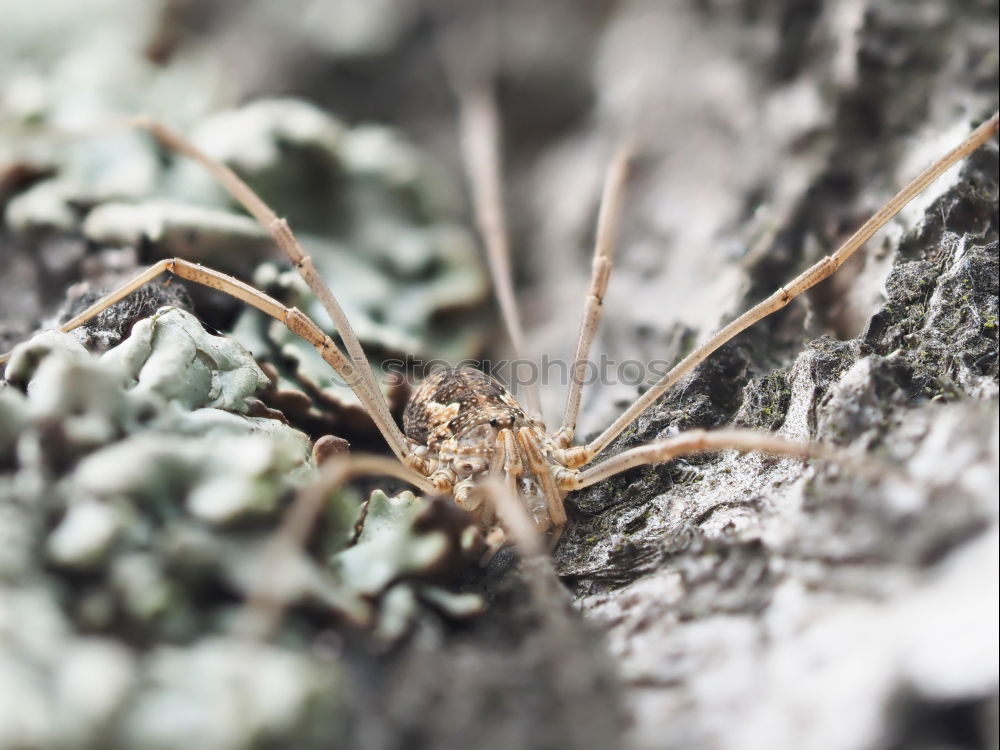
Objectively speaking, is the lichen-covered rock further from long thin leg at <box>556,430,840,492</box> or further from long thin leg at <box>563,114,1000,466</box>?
long thin leg at <box>563,114,1000,466</box>

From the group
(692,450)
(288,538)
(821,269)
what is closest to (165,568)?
(288,538)

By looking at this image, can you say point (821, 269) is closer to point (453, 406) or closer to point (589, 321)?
point (589, 321)

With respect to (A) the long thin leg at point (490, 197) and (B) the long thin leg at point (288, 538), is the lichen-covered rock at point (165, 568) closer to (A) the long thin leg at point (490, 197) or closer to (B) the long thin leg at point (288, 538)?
(B) the long thin leg at point (288, 538)

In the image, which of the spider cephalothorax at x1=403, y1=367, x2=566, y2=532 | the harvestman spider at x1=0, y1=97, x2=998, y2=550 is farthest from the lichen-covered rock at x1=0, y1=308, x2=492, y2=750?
the spider cephalothorax at x1=403, y1=367, x2=566, y2=532

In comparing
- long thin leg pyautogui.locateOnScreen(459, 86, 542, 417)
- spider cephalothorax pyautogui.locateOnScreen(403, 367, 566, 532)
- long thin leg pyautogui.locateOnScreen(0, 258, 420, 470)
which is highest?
long thin leg pyautogui.locateOnScreen(459, 86, 542, 417)

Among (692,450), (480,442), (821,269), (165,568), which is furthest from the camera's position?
(480,442)

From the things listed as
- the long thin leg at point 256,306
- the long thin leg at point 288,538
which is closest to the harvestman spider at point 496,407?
the long thin leg at point 256,306
